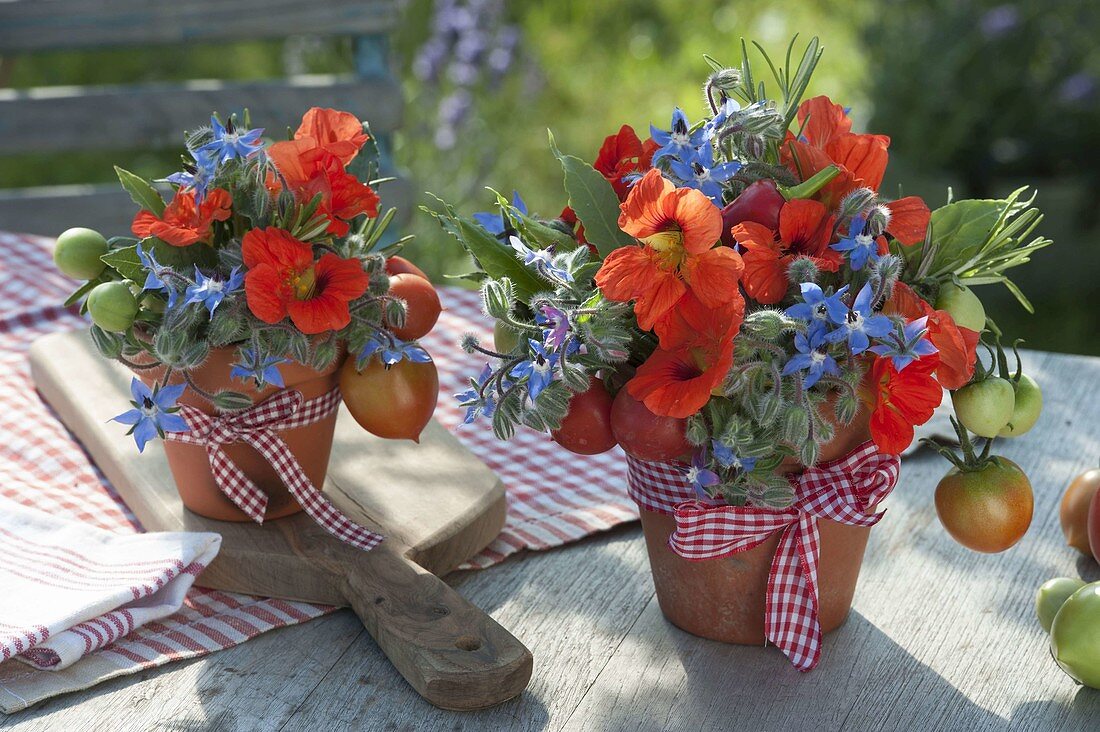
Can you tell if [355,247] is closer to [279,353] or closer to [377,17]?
[279,353]

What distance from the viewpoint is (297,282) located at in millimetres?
954

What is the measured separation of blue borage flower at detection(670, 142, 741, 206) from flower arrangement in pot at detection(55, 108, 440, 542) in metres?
0.27

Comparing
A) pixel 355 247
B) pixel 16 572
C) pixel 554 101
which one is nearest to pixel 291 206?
pixel 355 247

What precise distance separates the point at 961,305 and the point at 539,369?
0.31 m

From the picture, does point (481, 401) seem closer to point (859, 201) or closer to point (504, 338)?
point (504, 338)

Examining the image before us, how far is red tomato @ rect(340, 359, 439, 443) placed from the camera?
1024mm

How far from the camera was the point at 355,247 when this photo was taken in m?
1.03

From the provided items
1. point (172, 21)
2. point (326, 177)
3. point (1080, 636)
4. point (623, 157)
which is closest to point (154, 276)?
point (326, 177)

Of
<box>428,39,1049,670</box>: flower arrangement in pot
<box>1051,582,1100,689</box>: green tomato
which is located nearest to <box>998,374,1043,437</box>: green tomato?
<box>428,39,1049,670</box>: flower arrangement in pot

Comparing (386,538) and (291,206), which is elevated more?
(291,206)

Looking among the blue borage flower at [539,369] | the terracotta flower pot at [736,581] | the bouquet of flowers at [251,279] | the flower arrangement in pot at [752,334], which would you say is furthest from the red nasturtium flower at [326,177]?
the terracotta flower pot at [736,581]

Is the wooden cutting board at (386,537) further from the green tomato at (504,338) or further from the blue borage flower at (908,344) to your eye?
the blue borage flower at (908,344)

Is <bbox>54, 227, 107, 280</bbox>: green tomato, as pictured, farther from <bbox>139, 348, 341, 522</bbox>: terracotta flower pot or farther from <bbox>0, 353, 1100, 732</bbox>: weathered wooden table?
<bbox>0, 353, 1100, 732</bbox>: weathered wooden table

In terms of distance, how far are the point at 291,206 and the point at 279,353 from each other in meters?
0.12
